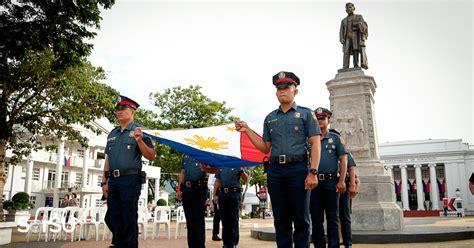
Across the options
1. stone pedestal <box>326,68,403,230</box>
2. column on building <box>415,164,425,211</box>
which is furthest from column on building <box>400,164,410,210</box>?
stone pedestal <box>326,68,403,230</box>

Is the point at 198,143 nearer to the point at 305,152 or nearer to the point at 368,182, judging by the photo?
the point at 305,152

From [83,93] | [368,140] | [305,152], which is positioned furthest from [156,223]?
[305,152]

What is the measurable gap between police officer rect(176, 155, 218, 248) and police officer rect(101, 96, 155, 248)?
4.75ft

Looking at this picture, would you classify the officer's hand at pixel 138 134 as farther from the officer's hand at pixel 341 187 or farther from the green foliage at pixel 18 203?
the green foliage at pixel 18 203

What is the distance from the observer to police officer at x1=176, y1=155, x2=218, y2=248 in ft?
22.7

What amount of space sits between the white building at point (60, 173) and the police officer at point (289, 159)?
3602cm

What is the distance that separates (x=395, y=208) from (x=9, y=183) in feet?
133

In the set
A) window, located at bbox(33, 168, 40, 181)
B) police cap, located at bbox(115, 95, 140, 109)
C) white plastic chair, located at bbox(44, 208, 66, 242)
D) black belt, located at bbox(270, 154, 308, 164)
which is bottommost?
white plastic chair, located at bbox(44, 208, 66, 242)

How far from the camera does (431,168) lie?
66.4 meters

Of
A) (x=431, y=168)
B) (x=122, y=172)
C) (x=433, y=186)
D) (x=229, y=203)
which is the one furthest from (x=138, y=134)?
(x=433, y=186)

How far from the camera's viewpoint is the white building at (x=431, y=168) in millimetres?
65000

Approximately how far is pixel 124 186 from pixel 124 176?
148 millimetres

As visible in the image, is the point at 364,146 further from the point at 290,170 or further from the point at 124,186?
the point at 124,186

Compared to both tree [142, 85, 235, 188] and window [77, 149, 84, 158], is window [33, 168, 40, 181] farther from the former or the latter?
tree [142, 85, 235, 188]
